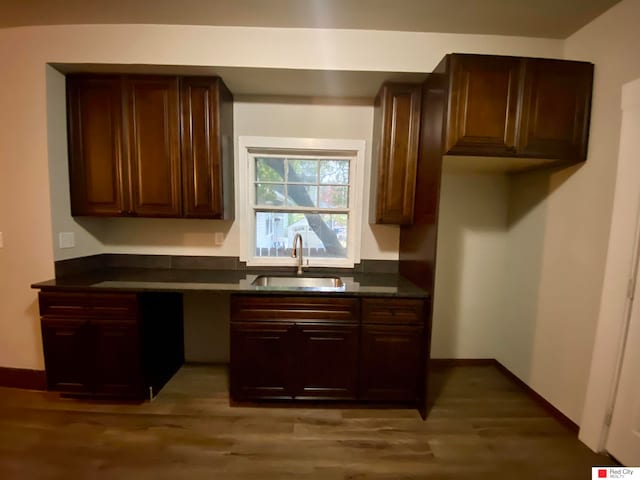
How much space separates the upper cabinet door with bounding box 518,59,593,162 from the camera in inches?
69.9

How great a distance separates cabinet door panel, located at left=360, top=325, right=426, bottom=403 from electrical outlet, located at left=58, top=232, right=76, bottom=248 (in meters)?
2.47

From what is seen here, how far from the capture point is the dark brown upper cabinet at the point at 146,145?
212 centimetres

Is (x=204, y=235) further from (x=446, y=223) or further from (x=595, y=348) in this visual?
(x=595, y=348)

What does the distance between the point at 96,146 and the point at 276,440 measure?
2.58 metres

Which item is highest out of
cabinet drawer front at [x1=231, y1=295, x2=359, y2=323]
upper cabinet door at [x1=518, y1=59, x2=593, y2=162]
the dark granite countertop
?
upper cabinet door at [x1=518, y1=59, x2=593, y2=162]

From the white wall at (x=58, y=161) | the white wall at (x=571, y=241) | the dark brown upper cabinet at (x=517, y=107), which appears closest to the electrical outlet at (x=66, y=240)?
the white wall at (x=58, y=161)

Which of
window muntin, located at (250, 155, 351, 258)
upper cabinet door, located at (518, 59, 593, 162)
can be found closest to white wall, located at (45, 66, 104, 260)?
Answer: window muntin, located at (250, 155, 351, 258)

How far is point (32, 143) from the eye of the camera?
206 centimetres

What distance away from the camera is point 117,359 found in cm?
200

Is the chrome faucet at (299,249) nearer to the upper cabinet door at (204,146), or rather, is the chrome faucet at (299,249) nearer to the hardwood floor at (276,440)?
the upper cabinet door at (204,146)

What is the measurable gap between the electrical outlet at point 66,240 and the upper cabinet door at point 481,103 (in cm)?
296

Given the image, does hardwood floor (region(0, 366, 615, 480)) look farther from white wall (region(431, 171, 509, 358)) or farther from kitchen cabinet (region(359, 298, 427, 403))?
white wall (region(431, 171, 509, 358))

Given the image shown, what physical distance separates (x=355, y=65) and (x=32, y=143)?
248 cm

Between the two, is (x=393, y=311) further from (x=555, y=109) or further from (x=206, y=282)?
(x=555, y=109)
